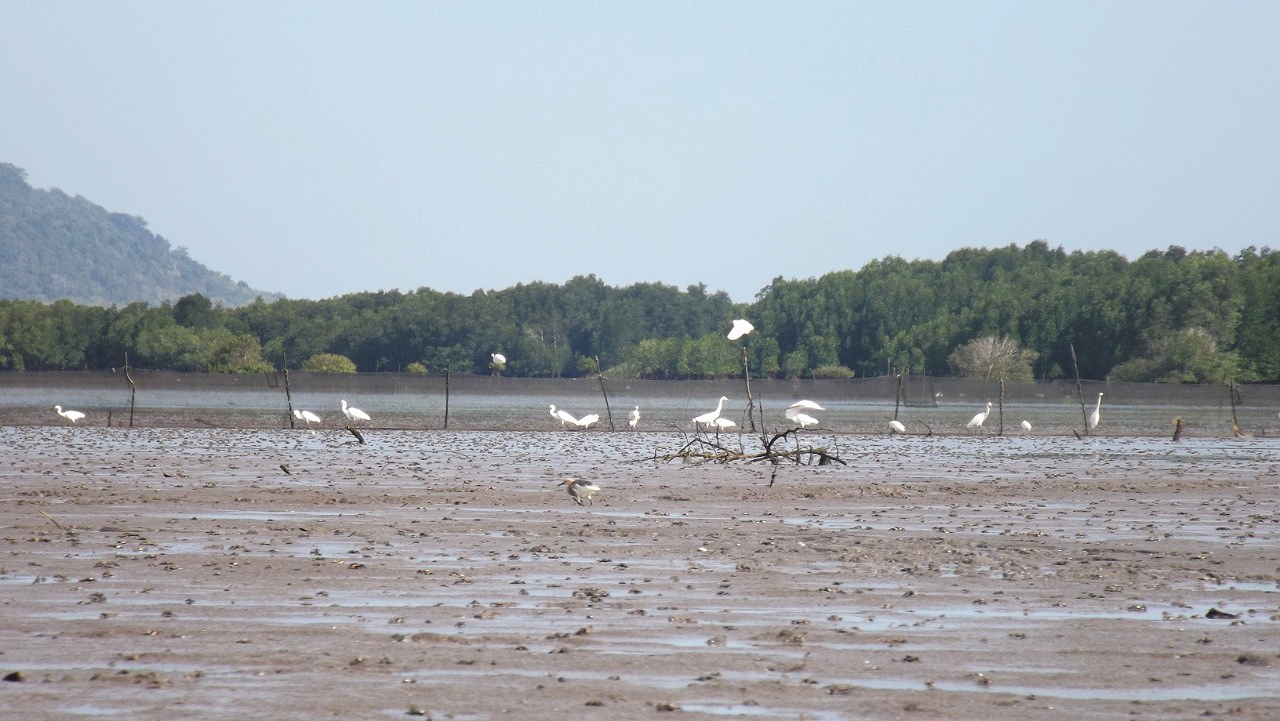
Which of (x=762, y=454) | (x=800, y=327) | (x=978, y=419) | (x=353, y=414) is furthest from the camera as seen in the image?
(x=800, y=327)

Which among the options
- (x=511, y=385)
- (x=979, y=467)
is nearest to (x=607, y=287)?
(x=511, y=385)

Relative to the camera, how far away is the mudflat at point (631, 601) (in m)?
6.77

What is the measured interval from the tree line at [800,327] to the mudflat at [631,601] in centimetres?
5886

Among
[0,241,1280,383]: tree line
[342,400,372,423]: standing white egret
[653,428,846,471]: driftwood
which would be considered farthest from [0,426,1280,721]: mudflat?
[0,241,1280,383]: tree line

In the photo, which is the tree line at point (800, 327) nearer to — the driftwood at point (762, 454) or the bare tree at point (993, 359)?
the bare tree at point (993, 359)

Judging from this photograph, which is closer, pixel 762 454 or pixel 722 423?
pixel 762 454

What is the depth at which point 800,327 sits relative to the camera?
124938mm

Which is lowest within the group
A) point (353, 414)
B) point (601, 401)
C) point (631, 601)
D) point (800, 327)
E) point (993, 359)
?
point (601, 401)

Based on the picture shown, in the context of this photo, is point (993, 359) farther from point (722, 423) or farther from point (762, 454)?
point (762, 454)

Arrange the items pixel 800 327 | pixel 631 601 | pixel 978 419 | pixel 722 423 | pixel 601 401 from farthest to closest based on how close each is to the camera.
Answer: pixel 800 327, pixel 601 401, pixel 978 419, pixel 722 423, pixel 631 601

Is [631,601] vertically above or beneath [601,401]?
above

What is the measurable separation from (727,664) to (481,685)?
1359 mm

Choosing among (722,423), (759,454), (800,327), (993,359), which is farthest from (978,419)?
(800,327)

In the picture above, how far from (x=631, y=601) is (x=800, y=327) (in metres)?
117
